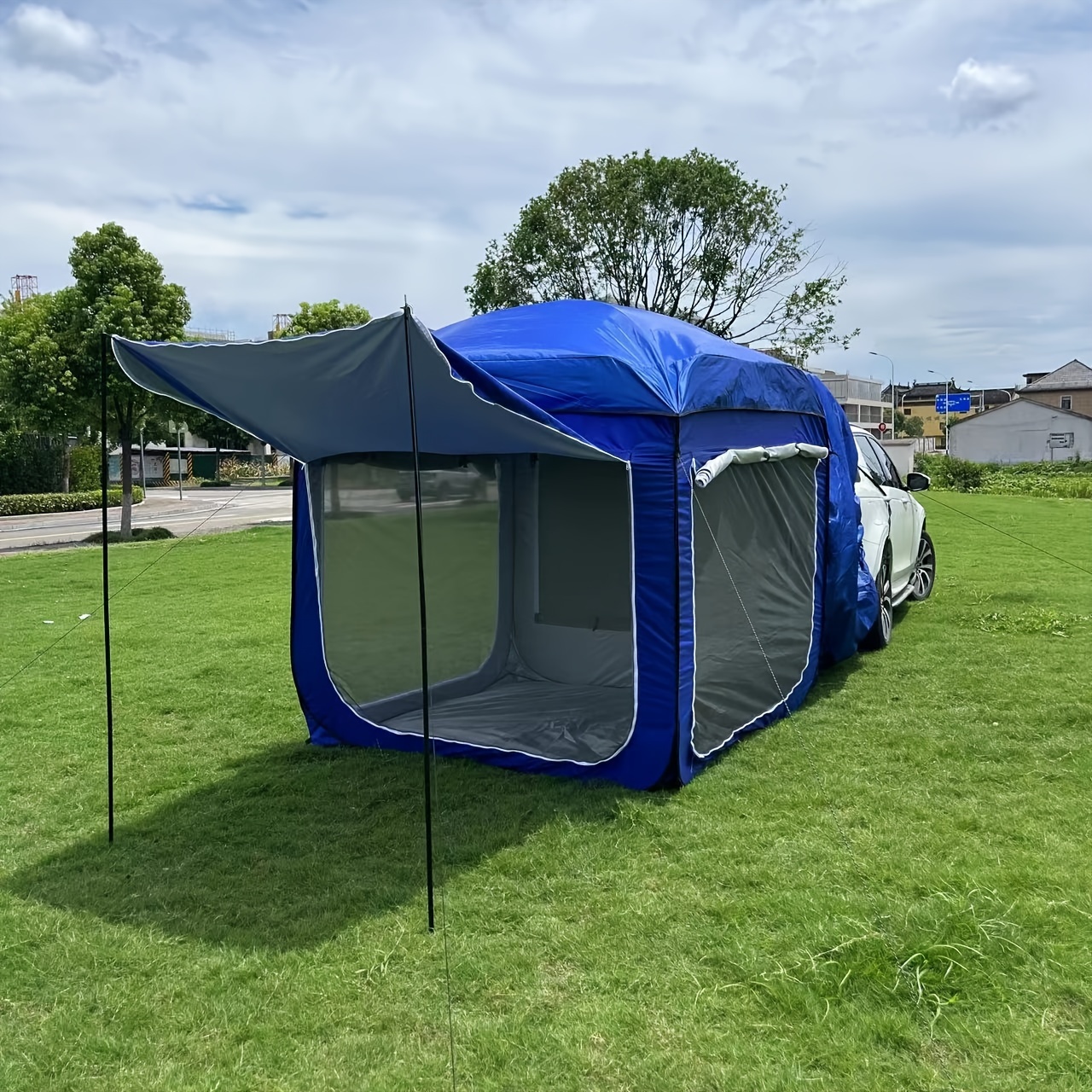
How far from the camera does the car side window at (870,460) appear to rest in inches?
322

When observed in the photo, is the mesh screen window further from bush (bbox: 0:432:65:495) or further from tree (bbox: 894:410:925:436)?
→ tree (bbox: 894:410:925:436)

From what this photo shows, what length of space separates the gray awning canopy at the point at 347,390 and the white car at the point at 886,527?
3660 millimetres

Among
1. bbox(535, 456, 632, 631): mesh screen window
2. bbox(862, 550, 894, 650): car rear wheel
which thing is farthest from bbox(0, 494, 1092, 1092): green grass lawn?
bbox(535, 456, 632, 631): mesh screen window

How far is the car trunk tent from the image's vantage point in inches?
171

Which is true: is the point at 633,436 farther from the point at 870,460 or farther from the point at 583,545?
the point at 870,460

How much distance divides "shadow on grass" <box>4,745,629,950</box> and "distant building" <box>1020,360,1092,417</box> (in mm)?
73214

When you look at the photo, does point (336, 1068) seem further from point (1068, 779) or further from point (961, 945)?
point (1068, 779)

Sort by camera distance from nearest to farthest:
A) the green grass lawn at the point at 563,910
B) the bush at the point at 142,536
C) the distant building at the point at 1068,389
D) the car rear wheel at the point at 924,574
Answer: the green grass lawn at the point at 563,910 → the car rear wheel at the point at 924,574 → the bush at the point at 142,536 → the distant building at the point at 1068,389

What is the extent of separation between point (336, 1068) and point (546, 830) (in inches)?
65.8

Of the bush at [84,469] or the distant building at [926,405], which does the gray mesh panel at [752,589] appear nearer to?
the bush at [84,469]

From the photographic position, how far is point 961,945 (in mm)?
3207

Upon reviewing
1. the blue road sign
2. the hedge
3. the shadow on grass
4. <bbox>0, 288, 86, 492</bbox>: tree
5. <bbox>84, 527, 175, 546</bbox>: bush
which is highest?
the blue road sign

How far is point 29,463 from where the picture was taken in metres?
32.4

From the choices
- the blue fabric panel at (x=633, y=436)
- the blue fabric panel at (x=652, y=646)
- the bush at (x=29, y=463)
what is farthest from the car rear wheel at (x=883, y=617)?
the bush at (x=29, y=463)
